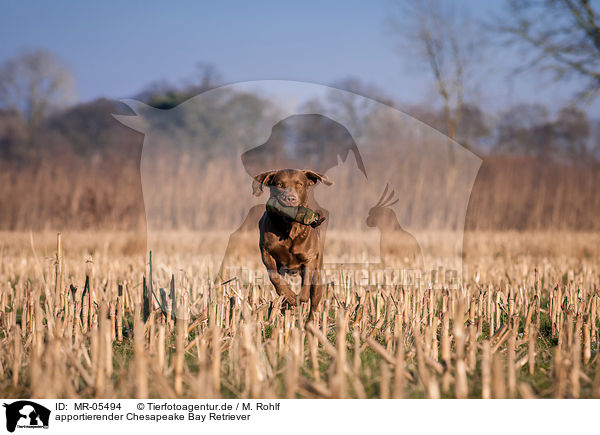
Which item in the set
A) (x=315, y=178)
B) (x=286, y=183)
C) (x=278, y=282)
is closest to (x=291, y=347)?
(x=278, y=282)

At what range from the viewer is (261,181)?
5219mm

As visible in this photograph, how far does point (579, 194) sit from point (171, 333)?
1481 centimetres

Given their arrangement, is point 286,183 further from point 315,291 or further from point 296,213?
point 315,291

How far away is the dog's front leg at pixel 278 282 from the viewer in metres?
5.02

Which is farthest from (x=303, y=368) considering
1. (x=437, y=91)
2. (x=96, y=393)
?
(x=437, y=91)

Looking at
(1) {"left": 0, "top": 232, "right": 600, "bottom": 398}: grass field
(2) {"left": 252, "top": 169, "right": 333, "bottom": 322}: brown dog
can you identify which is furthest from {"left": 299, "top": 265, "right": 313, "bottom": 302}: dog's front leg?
(1) {"left": 0, "top": 232, "right": 600, "bottom": 398}: grass field

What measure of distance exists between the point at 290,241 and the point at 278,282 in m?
0.44

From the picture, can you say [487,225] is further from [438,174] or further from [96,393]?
[96,393]

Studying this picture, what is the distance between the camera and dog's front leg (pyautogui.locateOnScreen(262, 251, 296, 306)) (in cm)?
502

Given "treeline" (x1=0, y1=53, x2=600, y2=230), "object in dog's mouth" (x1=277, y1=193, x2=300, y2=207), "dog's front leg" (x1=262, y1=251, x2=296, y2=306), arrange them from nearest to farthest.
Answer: "object in dog's mouth" (x1=277, y1=193, x2=300, y2=207) → "dog's front leg" (x1=262, y1=251, x2=296, y2=306) → "treeline" (x1=0, y1=53, x2=600, y2=230)

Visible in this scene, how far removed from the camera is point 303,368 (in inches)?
131

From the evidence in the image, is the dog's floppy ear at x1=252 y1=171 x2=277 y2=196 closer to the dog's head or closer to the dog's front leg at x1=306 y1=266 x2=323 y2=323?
the dog's head
